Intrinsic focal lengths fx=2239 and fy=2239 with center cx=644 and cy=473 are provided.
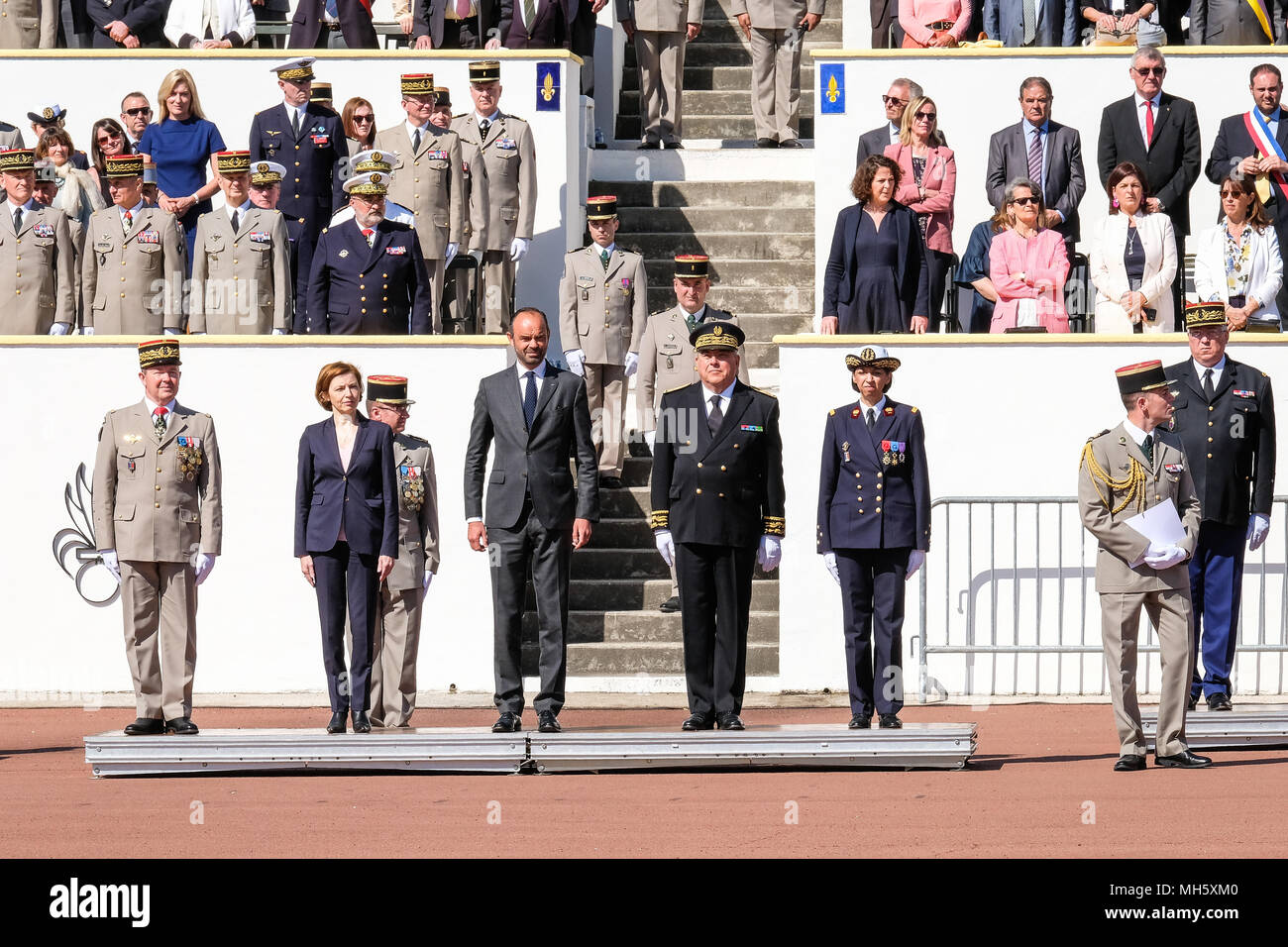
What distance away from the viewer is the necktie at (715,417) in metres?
12.4

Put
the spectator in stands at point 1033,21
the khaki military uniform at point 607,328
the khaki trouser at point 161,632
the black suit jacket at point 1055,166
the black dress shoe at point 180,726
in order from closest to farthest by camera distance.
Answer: the black dress shoe at point 180,726 → the khaki trouser at point 161,632 → the khaki military uniform at point 607,328 → the black suit jacket at point 1055,166 → the spectator in stands at point 1033,21

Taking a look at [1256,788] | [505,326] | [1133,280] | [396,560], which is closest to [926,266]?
[1133,280]

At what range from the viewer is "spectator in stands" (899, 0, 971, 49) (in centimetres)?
2011

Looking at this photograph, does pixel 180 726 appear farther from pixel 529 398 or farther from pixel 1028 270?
pixel 1028 270

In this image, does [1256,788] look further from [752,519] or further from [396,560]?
[396,560]

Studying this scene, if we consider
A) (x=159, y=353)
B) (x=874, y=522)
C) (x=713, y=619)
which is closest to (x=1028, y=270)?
(x=874, y=522)

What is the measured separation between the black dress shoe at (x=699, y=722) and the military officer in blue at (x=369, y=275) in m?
4.83

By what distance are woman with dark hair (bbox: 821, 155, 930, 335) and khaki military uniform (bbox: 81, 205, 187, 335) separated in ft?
15.8

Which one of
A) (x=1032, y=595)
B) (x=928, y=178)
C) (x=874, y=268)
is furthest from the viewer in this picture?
(x=928, y=178)

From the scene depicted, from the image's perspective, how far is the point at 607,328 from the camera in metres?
16.7

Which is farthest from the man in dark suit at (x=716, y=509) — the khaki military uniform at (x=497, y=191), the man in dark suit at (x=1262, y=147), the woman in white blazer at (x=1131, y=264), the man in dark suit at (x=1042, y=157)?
the man in dark suit at (x=1262, y=147)

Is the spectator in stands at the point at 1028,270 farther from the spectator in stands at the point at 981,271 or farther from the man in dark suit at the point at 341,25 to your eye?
the man in dark suit at the point at 341,25

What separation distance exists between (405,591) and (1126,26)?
33.1ft

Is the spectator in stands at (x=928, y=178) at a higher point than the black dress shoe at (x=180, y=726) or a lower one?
higher
